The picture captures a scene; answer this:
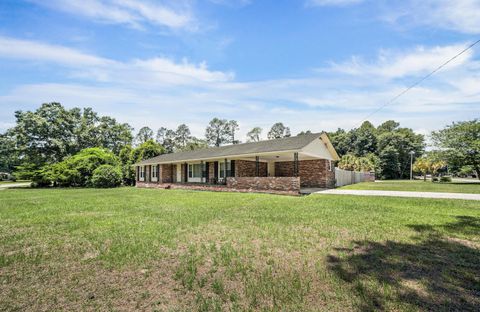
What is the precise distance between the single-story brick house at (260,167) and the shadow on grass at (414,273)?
932 centimetres

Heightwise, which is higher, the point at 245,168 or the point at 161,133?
the point at 161,133

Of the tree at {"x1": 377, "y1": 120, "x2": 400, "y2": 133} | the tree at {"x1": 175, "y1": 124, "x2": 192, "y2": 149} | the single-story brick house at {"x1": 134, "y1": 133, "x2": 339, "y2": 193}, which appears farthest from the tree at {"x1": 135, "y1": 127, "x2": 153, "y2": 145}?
the tree at {"x1": 377, "y1": 120, "x2": 400, "y2": 133}

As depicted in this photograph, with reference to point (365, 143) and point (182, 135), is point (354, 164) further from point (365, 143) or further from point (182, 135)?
point (182, 135)

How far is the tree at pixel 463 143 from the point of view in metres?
23.6

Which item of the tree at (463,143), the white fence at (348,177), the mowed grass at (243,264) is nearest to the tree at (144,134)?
the white fence at (348,177)

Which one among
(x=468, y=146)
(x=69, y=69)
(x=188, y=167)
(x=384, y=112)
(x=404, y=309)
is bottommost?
(x=404, y=309)

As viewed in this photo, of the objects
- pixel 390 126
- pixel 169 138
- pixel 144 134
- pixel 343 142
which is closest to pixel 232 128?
pixel 169 138

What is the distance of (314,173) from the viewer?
64.8 feet

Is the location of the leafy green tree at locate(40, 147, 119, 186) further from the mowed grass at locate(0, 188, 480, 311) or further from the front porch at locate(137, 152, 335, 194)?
the mowed grass at locate(0, 188, 480, 311)

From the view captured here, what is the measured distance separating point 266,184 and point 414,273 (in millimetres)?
11980

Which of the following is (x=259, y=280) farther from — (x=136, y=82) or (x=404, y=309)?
(x=136, y=82)

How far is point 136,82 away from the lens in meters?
14.4

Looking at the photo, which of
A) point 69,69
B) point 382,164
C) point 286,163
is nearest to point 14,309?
point 69,69

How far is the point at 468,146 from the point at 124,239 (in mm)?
31649
